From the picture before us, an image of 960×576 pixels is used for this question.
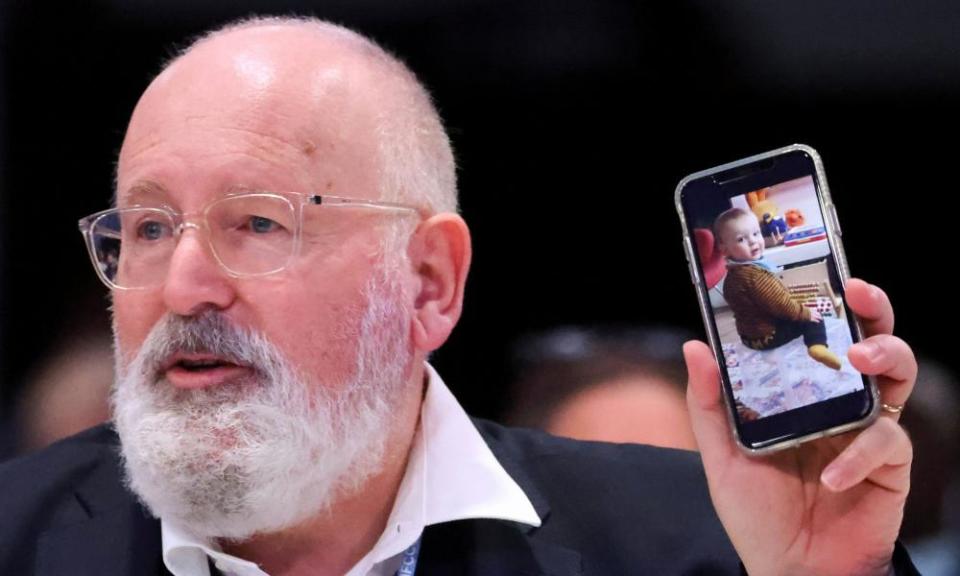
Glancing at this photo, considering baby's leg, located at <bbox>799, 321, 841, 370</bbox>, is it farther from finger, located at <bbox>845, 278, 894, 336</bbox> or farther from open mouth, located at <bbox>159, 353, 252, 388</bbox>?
open mouth, located at <bbox>159, 353, 252, 388</bbox>

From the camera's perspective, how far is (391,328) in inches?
61.7

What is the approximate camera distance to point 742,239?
1.30 m

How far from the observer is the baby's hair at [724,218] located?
131 centimetres

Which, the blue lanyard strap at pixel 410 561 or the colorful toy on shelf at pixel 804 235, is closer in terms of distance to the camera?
the colorful toy on shelf at pixel 804 235

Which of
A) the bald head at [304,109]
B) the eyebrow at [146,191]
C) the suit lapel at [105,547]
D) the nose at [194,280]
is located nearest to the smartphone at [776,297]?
the bald head at [304,109]

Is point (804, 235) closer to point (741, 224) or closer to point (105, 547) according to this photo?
point (741, 224)

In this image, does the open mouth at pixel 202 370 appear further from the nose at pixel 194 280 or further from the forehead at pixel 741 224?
the forehead at pixel 741 224

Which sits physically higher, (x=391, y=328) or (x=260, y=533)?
(x=391, y=328)

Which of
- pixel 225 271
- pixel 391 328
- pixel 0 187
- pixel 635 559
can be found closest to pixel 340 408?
pixel 391 328

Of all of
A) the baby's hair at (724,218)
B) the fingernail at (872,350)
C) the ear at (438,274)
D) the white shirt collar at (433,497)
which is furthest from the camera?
the ear at (438,274)

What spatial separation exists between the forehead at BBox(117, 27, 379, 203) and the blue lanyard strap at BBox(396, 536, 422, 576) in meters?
0.54

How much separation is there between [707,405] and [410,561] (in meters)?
0.52

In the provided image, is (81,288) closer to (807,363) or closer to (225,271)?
(225,271)

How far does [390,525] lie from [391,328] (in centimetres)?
30
